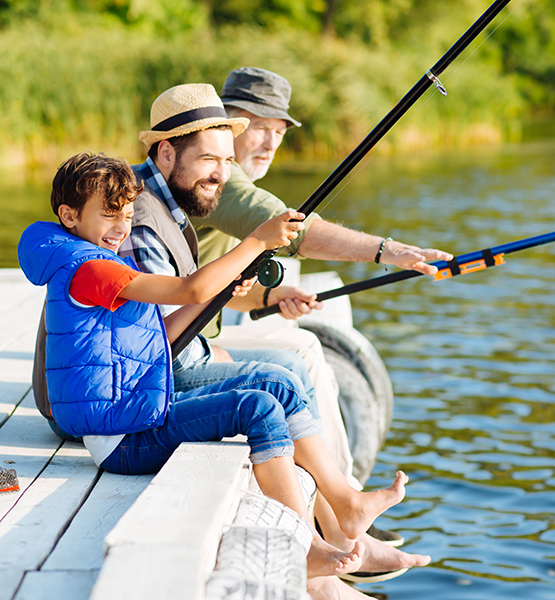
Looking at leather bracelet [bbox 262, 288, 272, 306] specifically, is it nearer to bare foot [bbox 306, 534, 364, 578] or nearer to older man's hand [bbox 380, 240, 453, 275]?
older man's hand [bbox 380, 240, 453, 275]

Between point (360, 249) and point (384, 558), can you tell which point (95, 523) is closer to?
point (384, 558)

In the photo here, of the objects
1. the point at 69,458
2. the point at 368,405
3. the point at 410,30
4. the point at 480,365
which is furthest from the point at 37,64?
the point at 410,30

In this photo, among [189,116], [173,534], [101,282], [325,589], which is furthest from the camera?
[189,116]

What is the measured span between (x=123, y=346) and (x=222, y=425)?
0.34 meters

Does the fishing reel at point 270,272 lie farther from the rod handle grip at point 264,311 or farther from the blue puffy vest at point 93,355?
the rod handle grip at point 264,311

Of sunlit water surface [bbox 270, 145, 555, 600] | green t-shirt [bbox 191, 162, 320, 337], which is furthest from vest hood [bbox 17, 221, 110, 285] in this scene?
Answer: sunlit water surface [bbox 270, 145, 555, 600]

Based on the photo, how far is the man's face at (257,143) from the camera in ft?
12.4

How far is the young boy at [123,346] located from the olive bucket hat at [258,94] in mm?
1315

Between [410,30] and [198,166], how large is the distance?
3014 centimetres

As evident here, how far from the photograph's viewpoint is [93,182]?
2.43 m

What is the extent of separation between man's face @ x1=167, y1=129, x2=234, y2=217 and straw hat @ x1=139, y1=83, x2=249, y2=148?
0.04 metres

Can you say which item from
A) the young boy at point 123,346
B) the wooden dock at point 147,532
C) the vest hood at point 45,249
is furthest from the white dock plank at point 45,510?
the vest hood at point 45,249

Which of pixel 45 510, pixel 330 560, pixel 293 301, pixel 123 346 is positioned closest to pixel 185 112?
pixel 123 346

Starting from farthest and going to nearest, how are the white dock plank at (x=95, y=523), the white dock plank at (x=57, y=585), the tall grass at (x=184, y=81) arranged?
the tall grass at (x=184, y=81) < the white dock plank at (x=95, y=523) < the white dock plank at (x=57, y=585)
